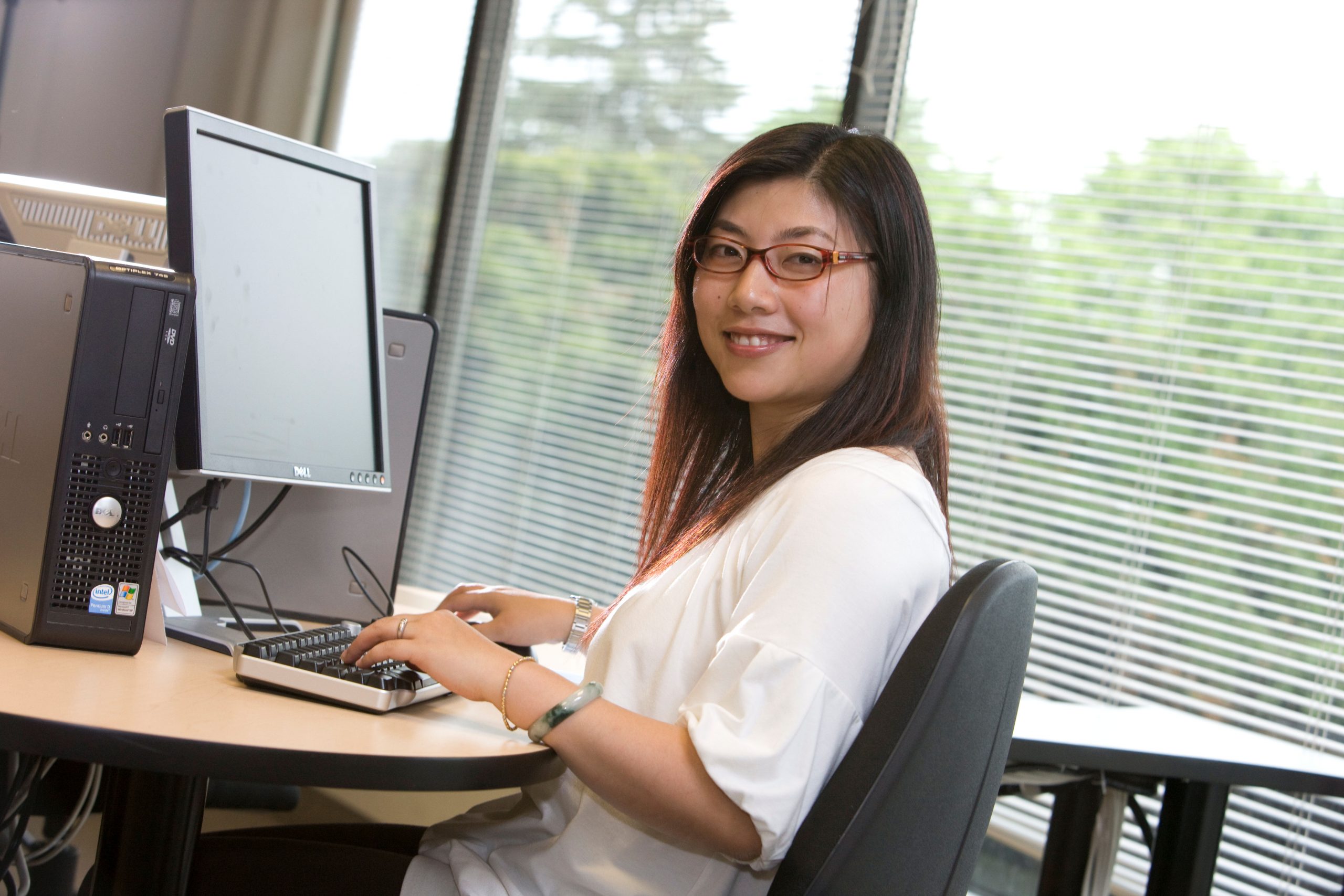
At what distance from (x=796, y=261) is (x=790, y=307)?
0.05m

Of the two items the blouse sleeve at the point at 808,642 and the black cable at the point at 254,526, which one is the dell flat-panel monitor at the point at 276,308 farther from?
the blouse sleeve at the point at 808,642

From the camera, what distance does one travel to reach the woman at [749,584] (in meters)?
0.92

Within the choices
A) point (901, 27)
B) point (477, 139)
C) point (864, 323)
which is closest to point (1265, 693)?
point (864, 323)

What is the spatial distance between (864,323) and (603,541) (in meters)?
1.92

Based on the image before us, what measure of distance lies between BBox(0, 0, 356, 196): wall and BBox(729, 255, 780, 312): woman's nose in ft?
6.13

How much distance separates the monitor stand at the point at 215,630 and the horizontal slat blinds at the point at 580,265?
149 cm

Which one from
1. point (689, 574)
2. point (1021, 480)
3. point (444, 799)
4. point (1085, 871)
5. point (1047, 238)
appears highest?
point (1047, 238)

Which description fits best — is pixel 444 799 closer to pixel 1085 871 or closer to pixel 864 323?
pixel 1085 871

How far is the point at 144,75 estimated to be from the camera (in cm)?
285

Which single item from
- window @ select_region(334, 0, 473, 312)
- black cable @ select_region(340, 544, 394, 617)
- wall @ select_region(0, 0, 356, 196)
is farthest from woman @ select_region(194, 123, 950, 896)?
window @ select_region(334, 0, 473, 312)

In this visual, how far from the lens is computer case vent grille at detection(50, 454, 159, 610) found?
106cm

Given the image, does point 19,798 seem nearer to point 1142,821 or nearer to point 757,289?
point 757,289

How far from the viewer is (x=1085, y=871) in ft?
5.74

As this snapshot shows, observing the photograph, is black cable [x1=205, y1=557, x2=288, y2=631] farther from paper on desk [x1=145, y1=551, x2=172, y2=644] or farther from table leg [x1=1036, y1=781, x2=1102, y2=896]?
table leg [x1=1036, y1=781, x2=1102, y2=896]
